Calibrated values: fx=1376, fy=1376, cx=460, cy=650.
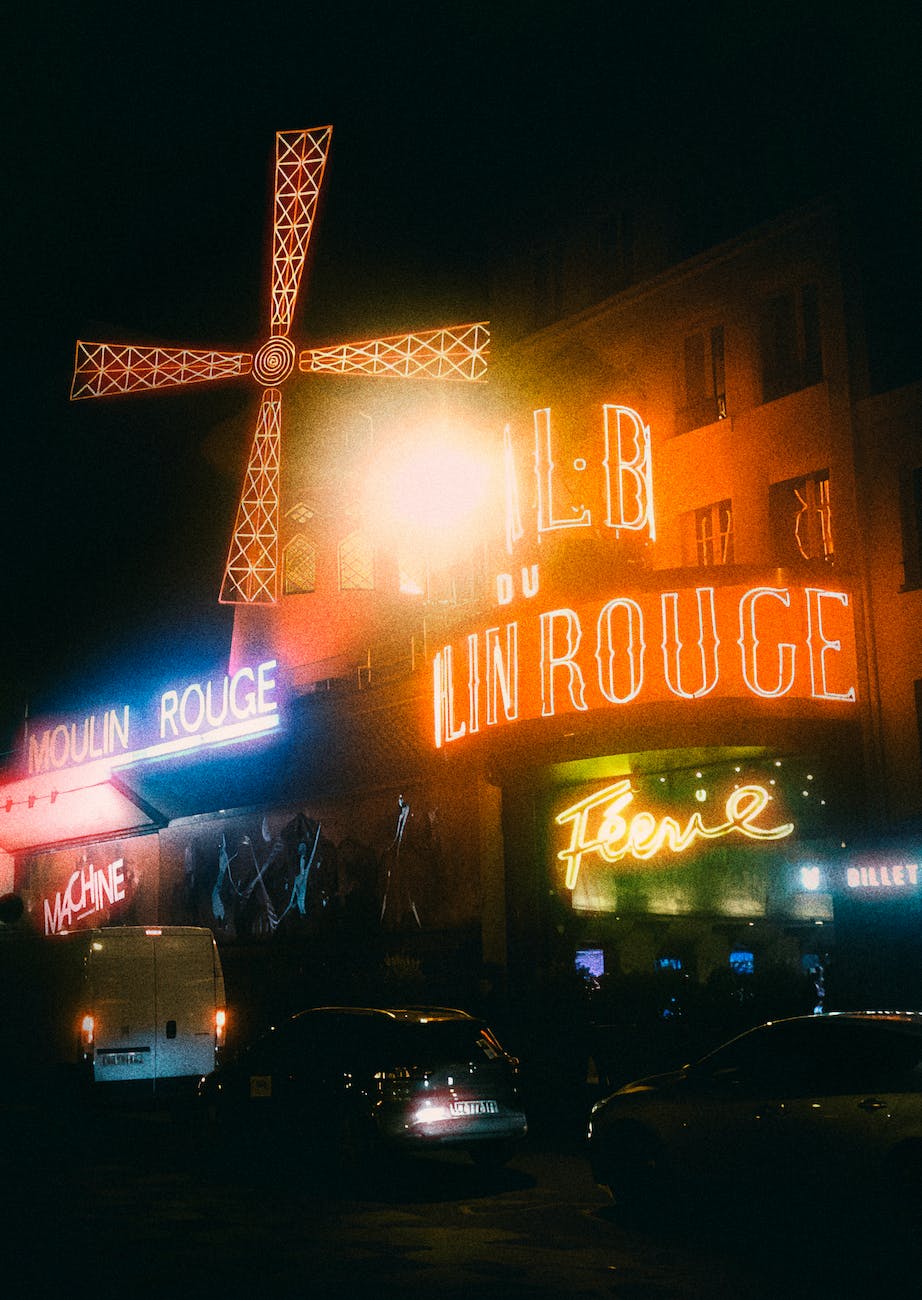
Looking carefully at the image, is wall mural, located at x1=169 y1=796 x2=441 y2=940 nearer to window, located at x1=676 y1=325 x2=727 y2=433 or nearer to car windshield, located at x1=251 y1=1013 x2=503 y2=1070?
window, located at x1=676 y1=325 x2=727 y2=433

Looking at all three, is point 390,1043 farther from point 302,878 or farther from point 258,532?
point 258,532

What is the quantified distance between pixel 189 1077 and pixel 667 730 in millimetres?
7548

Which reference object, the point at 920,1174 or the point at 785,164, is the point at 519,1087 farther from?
the point at 785,164

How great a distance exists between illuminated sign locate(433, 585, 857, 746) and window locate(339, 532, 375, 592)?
7.56 m

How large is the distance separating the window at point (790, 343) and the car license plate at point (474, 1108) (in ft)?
35.1

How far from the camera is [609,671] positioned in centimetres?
1714

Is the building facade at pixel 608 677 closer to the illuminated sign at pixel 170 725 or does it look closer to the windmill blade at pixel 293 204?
the illuminated sign at pixel 170 725

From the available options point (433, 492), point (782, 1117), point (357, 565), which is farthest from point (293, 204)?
point (782, 1117)

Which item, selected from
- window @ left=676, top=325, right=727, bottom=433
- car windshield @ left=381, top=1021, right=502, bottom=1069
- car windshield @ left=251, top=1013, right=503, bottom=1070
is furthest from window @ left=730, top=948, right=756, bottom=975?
car windshield @ left=381, top=1021, right=502, bottom=1069

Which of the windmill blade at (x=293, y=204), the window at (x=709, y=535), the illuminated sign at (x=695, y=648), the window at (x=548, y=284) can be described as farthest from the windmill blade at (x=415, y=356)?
the illuminated sign at (x=695, y=648)

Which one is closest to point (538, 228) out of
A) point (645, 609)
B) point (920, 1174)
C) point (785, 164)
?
point (785, 164)

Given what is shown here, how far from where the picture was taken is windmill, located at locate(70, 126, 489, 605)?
24.0 metres

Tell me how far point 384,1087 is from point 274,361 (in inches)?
626

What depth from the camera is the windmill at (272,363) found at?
78.7ft
